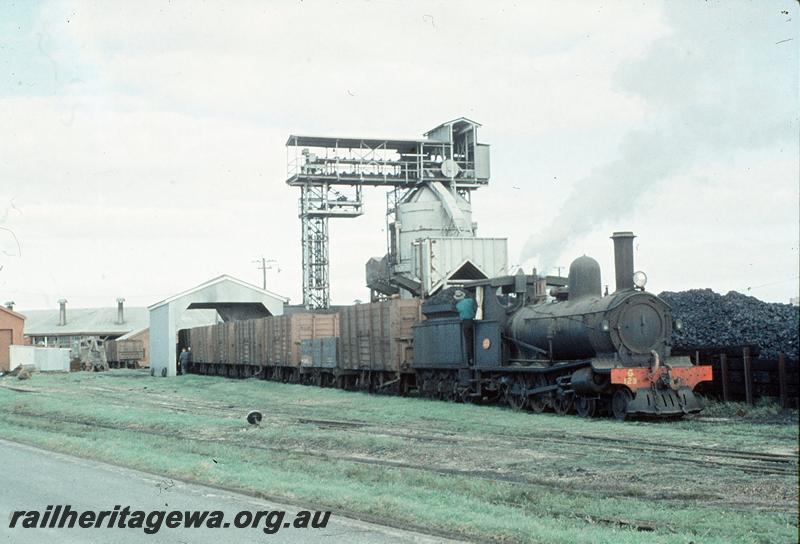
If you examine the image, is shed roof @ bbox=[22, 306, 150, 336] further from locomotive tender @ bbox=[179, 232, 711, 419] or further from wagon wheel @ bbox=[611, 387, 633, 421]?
wagon wheel @ bbox=[611, 387, 633, 421]

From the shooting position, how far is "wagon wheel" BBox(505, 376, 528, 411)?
2147 centimetres

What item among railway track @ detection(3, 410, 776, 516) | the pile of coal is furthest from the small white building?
railway track @ detection(3, 410, 776, 516)

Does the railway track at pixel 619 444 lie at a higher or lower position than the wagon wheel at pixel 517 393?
lower

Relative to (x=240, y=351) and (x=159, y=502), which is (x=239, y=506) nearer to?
(x=159, y=502)

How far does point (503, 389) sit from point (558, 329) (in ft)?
10.4

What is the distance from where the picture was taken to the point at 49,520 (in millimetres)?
9305

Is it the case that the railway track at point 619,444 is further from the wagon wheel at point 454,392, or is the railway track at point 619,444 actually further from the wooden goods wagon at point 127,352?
the wooden goods wagon at point 127,352

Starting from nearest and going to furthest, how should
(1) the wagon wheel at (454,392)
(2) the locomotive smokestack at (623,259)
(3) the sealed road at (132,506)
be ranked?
(3) the sealed road at (132,506)
(2) the locomotive smokestack at (623,259)
(1) the wagon wheel at (454,392)

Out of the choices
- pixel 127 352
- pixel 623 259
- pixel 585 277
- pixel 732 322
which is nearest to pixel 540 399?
pixel 585 277

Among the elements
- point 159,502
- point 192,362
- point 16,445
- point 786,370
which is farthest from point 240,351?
point 159,502

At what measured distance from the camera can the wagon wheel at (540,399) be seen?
68.4 feet

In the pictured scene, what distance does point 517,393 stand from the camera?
21.8 meters

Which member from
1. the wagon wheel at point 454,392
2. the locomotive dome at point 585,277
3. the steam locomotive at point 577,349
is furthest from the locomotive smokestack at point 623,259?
the wagon wheel at point 454,392

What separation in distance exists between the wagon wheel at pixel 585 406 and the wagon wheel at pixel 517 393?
1705 millimetres
